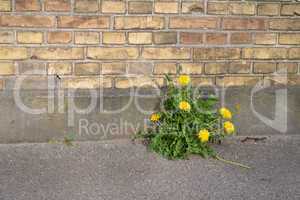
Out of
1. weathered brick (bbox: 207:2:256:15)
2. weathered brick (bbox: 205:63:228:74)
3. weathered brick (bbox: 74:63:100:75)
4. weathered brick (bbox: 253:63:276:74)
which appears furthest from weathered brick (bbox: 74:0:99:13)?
weathered brick (bbox: 253:63:276:74)

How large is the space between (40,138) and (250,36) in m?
1.85

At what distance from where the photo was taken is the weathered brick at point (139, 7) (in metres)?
3.59

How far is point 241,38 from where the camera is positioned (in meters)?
3.80

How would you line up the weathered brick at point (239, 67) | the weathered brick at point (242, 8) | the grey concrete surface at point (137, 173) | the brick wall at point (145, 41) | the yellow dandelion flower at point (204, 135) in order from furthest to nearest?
Result: the weathered brick at point (239, 67)
the weathered brick at point (242, 8)
the brick wall at point (145, 41)
the yellow dandelion flower at point (204, 135)
the grey concrete surface at point (137, 173)

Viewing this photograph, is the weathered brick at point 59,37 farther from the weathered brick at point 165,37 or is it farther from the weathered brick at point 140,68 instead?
the weathered brick at point 165,37

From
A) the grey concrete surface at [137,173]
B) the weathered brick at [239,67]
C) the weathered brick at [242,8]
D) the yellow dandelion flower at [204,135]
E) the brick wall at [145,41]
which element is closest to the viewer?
the grey concrete surface at [137,173]

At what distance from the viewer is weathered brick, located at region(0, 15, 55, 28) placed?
344cm

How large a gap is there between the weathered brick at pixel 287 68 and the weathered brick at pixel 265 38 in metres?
0.21

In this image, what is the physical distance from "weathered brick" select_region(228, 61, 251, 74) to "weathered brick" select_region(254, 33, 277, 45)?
0.66ft

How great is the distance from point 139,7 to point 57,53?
715 millimetres

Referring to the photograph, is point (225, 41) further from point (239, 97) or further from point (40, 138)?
point (40, 138)

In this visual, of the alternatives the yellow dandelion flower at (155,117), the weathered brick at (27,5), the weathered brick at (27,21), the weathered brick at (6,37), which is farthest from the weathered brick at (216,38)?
the weathered brick at (6,37)

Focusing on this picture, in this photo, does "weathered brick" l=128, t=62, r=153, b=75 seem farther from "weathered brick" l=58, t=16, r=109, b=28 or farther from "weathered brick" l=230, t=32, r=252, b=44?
"weathered brick" l=230, t=32, r=252, b=44

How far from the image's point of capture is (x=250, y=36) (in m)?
3.80
